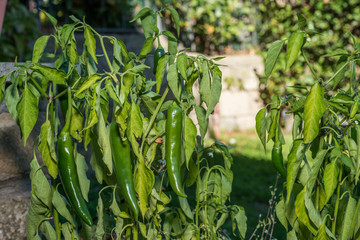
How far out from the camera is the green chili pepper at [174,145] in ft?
4.36

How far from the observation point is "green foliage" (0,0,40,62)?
153 inches

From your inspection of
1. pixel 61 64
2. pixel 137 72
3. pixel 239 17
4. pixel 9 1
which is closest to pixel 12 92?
pixel 61 64

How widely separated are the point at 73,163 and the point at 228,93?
4.82m

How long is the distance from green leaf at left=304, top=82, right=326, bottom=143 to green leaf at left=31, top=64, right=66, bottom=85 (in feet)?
2.12

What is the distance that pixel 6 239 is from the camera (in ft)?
6.35

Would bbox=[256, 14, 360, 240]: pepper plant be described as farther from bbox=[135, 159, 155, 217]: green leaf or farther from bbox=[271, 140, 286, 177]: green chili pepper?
bbox=[135, 159, 155, 217]: green leaf

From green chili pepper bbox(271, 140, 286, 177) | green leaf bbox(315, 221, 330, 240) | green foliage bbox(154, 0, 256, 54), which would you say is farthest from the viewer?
green foliage bbox(154, 0, 256, 54)

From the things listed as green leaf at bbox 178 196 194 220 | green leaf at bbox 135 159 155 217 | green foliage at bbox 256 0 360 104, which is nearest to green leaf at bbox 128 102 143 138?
green leaf at bbox 135 159 155 217

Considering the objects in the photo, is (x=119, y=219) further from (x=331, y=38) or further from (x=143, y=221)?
(x=331, y=38)

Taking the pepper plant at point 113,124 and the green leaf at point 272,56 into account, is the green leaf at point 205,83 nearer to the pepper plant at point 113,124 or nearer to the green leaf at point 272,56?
the pepper plant at point 113,124

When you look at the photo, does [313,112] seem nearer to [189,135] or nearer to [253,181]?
[189,135]

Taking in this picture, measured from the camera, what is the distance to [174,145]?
1.34 m

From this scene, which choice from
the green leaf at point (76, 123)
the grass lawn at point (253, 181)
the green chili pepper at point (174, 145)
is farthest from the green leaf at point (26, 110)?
the grass lawn at point (253, 181)

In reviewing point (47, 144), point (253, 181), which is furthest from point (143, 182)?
point (253, 181)
